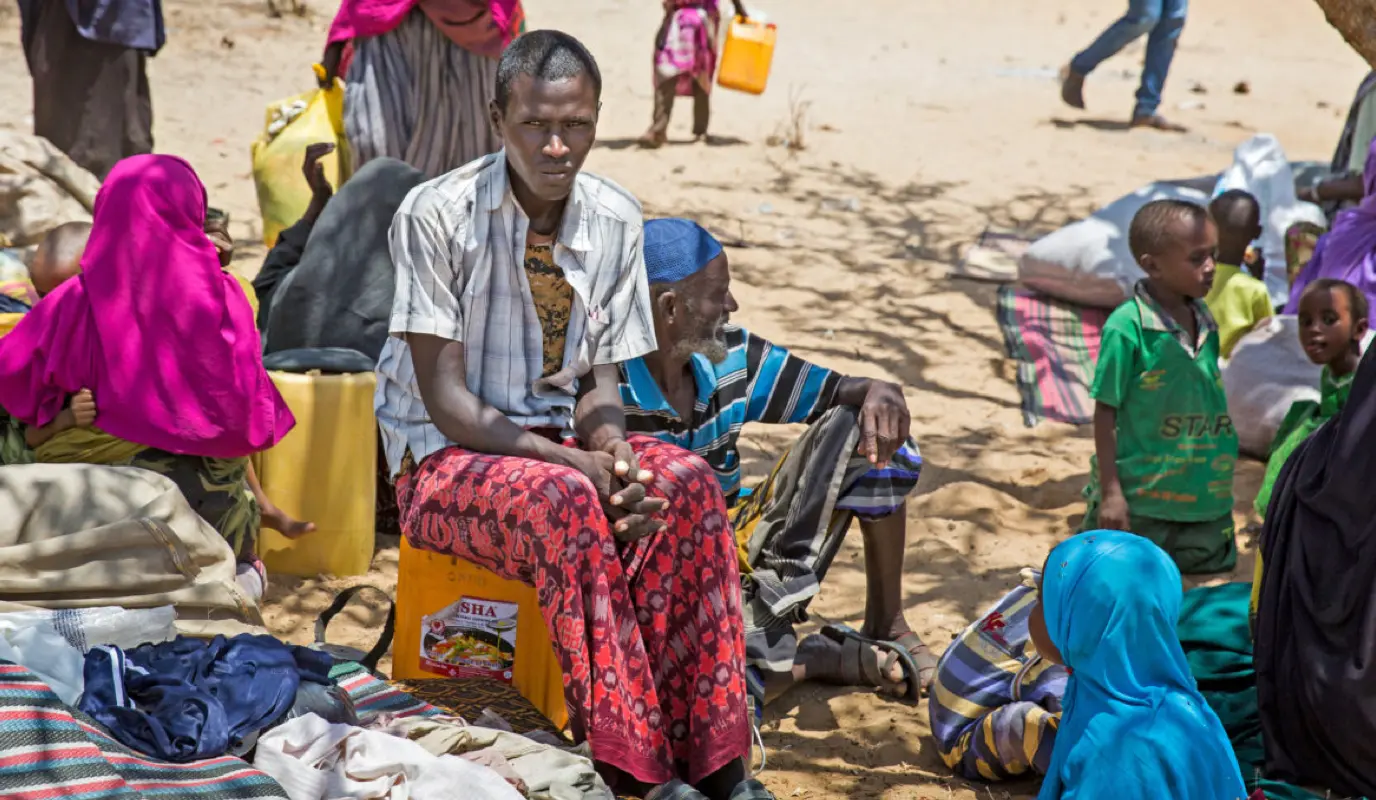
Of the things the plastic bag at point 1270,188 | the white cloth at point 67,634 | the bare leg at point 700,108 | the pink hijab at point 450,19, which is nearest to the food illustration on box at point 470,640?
the white cloth at point 67,634

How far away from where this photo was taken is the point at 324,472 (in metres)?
4.51

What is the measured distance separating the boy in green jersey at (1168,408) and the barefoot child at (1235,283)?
160 centimetres

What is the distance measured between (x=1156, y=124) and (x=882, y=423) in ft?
27.6

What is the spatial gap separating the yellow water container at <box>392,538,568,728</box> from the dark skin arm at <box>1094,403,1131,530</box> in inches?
77.7

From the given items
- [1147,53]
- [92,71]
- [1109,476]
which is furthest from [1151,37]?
[92,71]

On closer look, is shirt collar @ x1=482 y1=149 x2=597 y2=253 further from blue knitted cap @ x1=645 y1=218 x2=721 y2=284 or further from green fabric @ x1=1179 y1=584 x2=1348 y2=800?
green fabric @ x1=1179 y1=584 x2=1348 y2=800

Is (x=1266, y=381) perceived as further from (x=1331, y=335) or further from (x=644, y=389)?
(x=644, y=389)

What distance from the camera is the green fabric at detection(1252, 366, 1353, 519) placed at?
4789 millimetres

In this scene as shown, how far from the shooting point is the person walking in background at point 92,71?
637cm

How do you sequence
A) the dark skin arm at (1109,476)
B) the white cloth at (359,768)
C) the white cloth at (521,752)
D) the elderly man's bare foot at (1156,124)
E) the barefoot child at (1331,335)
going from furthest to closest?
the elderly man's bare foot at (1156,124), the barefoot child at (1331,335), the dark skin arm at (1109,476), the white cloth at (521,752), the white cloth at (359,768)

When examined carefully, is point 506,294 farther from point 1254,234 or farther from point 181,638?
point 1254,234

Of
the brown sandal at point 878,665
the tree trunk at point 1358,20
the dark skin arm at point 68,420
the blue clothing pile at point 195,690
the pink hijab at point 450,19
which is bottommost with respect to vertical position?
the brown sandal at point 878,665

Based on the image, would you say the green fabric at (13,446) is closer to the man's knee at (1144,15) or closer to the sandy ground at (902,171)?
the sandy ground at (902,171)

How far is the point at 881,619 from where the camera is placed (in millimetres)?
4055
